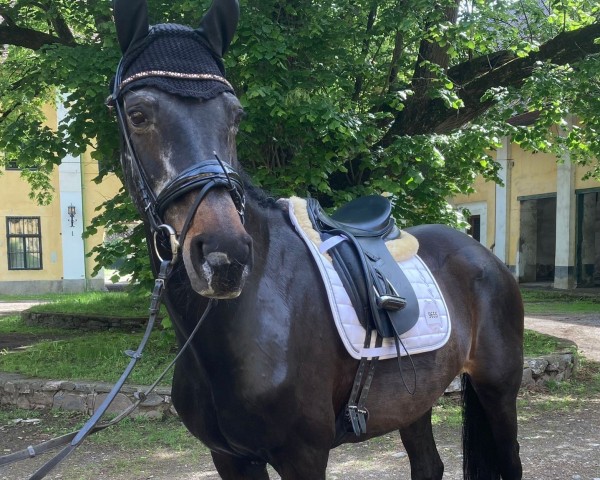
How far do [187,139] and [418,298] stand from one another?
1.43 meters

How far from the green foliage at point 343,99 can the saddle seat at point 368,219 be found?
281 cm

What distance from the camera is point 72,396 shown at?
6.46 meters

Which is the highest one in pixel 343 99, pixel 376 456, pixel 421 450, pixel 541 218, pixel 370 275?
pixel 343 99

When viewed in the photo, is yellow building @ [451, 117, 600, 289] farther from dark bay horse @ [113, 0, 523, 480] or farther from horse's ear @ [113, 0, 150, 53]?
horse's ear @ [113, 0, 150, 53]

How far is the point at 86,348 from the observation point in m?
8.22

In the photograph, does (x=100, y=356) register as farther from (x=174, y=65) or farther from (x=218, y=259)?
(x=218, y=259)

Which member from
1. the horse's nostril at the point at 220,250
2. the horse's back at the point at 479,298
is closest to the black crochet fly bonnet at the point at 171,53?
the horse's nostril at the point at 220,250

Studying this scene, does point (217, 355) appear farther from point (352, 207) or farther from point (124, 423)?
point (124, 423)

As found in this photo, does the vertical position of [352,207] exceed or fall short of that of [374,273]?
it exceeds it

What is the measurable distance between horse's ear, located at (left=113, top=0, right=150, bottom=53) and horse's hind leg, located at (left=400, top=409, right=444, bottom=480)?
249 cm

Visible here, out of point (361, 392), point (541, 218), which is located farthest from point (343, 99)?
point (541, 218)

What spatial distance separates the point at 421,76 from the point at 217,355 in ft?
24.0

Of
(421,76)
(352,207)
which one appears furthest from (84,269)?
(352,207)

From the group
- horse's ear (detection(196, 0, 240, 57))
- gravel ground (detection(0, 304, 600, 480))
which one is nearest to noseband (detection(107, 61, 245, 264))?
horse's ear (detection(196, 0, 240, 57))
